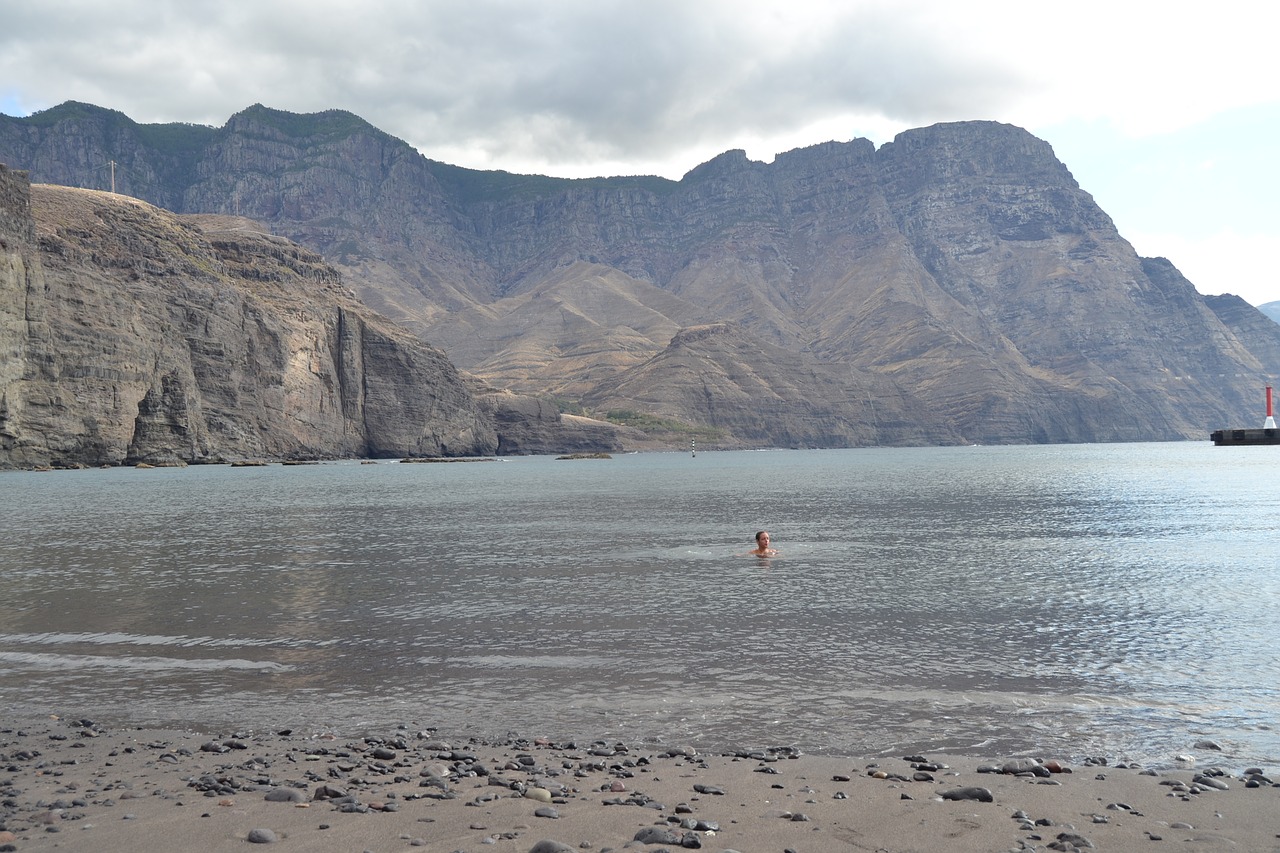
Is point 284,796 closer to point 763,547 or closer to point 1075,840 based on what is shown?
point 1075,840

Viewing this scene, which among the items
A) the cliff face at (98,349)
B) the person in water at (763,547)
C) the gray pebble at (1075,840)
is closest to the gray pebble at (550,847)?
the gray pebble at (1075,840)

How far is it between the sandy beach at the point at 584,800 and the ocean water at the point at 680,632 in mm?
1442

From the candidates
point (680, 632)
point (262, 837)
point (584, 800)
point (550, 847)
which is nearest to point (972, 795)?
point (584, 800)

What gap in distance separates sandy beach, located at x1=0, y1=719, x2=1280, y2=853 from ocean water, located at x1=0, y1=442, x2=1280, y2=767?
144 centimetres

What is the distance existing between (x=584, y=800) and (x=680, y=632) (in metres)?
13.4

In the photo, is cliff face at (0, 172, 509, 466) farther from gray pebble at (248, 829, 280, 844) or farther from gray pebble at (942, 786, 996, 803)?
gray pebble at (942, 786, 996, 803)

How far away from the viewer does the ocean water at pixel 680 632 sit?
16.8 m

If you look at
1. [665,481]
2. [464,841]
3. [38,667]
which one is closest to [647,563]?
[38,667]

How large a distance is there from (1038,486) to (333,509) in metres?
77.6

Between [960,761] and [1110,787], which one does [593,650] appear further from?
[1110,787]

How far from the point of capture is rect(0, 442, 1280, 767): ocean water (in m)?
16.8

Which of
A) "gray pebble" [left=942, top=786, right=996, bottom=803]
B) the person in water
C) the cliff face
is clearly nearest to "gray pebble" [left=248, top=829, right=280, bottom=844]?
"gray pebble" [left=942, top=786, right=996, bottom=803]

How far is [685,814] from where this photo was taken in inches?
458

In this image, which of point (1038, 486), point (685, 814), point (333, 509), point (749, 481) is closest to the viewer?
point (685, 814)
